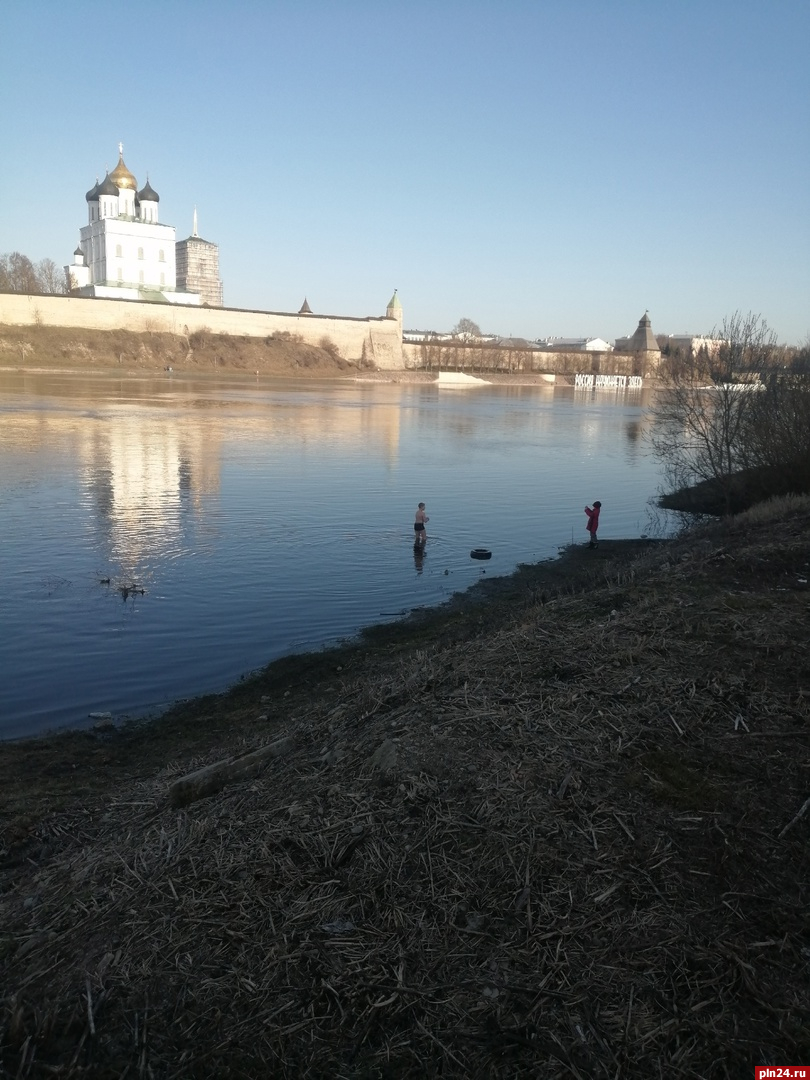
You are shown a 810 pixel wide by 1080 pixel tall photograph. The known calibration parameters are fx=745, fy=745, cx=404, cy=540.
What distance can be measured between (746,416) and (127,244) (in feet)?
300

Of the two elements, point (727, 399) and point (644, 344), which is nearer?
point (727, 399)

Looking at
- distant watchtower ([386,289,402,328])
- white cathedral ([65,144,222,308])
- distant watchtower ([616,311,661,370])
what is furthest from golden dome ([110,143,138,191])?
distant watchtower ([616,311,661,370])

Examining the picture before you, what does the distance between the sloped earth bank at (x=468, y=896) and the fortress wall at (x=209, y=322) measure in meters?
86.1

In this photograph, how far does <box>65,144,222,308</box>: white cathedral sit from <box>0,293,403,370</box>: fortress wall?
5625 mm

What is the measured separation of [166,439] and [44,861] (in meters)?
26.6

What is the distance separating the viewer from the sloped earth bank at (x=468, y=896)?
2262mm

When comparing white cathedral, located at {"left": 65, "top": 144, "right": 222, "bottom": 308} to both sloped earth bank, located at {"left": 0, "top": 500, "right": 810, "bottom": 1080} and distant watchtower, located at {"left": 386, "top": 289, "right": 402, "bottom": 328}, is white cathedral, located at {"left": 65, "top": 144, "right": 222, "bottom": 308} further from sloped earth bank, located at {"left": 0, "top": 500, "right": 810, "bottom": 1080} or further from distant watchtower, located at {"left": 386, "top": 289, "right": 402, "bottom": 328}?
sloped earth bank, located at {"left": 0, "top": 500, "right": 810, "bottom": 1080}

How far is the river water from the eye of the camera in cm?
988

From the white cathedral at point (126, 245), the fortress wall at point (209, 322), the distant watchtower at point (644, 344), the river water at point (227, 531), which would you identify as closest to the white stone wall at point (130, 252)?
the white cathedral at point (126, 245)

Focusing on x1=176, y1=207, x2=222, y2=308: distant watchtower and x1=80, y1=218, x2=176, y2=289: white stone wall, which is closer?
x1=80, y1=218, x2=176, y2=289: white stone wall

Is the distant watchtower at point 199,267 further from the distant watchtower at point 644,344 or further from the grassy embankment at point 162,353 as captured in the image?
the distant watchtower at point 644,344

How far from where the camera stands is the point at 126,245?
9281 cm

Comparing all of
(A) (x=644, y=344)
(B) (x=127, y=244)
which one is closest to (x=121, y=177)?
(B) (x=127, y=244)

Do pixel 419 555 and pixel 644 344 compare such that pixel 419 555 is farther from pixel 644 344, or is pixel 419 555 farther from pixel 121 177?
pixel 644 344
